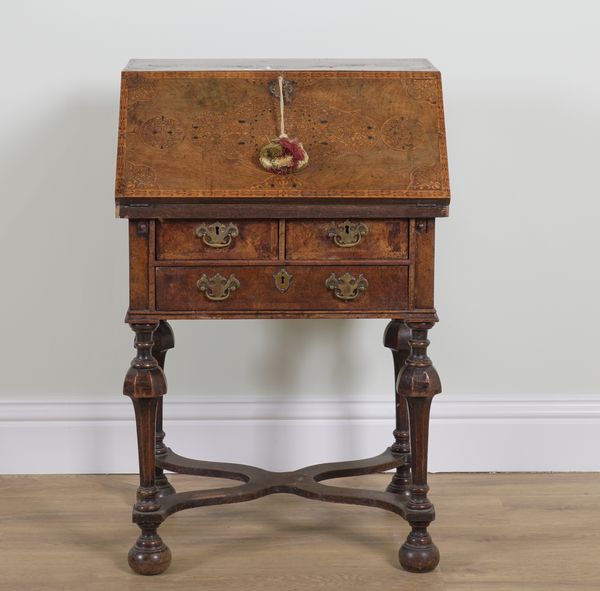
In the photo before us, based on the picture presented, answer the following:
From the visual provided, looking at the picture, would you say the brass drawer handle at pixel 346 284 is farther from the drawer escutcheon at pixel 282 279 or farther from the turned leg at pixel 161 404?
the turned leg at pixel 161 404

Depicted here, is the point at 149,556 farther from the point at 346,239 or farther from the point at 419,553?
the point at 346,239

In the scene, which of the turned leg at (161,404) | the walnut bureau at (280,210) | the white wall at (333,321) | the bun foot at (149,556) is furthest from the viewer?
the white wall at (333,321)

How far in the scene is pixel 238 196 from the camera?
2.73 metres

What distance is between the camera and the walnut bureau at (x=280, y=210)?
2.75 meters

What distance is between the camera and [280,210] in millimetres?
2748

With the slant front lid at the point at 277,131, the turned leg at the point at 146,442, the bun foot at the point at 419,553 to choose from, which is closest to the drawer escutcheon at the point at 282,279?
the slant front lid at the point at 277,131

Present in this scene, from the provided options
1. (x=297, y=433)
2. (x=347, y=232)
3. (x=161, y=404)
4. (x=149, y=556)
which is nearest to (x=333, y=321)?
(x=297, y=433)

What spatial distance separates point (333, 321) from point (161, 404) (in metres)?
0.69

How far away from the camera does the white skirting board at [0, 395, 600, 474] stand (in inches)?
145

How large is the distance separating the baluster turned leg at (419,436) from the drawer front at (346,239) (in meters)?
0.22

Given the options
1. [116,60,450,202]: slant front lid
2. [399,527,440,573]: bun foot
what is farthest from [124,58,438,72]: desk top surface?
[399,527,440,573]: bun foot

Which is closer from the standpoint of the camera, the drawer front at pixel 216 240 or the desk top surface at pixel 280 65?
the drawer front at pixel 216 240

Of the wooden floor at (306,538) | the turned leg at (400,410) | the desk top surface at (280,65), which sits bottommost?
the wooden floor at (306,538)

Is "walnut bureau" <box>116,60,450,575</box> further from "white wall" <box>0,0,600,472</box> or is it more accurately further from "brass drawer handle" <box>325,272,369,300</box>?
"white wall" <box>0,0,600,472</box>
